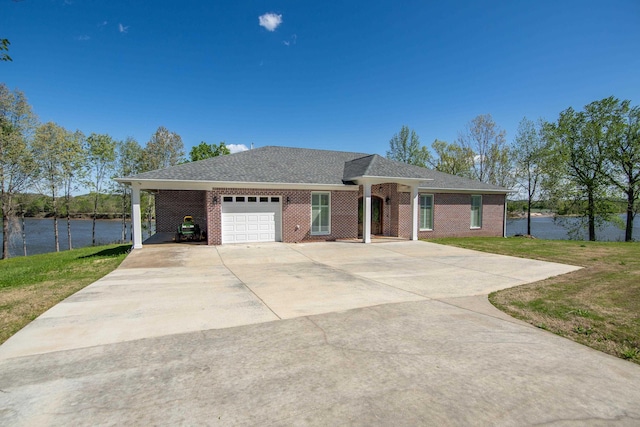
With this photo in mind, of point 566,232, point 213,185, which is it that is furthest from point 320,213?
point 566,232

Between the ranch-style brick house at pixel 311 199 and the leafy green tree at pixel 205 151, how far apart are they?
19420 mm

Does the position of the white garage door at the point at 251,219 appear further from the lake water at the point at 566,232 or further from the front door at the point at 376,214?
the lake water at the point at 566,232

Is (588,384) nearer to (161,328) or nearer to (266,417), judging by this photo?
(266,417)

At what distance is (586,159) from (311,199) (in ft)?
78.6

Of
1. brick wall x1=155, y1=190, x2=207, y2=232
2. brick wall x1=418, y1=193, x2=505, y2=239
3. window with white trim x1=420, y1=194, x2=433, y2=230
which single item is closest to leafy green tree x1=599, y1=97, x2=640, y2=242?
brick wall x1=418, y1=193, x2=505, y2=239

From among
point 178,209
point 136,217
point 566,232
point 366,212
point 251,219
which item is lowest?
point 566,232

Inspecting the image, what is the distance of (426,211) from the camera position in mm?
17891

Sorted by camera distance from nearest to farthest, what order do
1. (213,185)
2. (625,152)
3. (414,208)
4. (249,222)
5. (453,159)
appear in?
(213,185)
(249,222)
(414,208)
(625,152)
(453,159)

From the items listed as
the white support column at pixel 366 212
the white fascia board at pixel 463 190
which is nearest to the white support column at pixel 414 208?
the white fascia board at pixel 463 190

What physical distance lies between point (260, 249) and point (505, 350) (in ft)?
33.2

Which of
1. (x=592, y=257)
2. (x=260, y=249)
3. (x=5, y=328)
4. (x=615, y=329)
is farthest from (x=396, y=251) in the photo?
(x=5, y=328)

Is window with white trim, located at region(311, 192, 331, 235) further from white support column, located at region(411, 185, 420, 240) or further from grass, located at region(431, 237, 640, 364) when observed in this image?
grass, located at region(431, 237, 640, 364)

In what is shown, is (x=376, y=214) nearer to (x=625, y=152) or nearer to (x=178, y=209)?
(x=178, y=209)

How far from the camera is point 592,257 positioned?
1123cm
